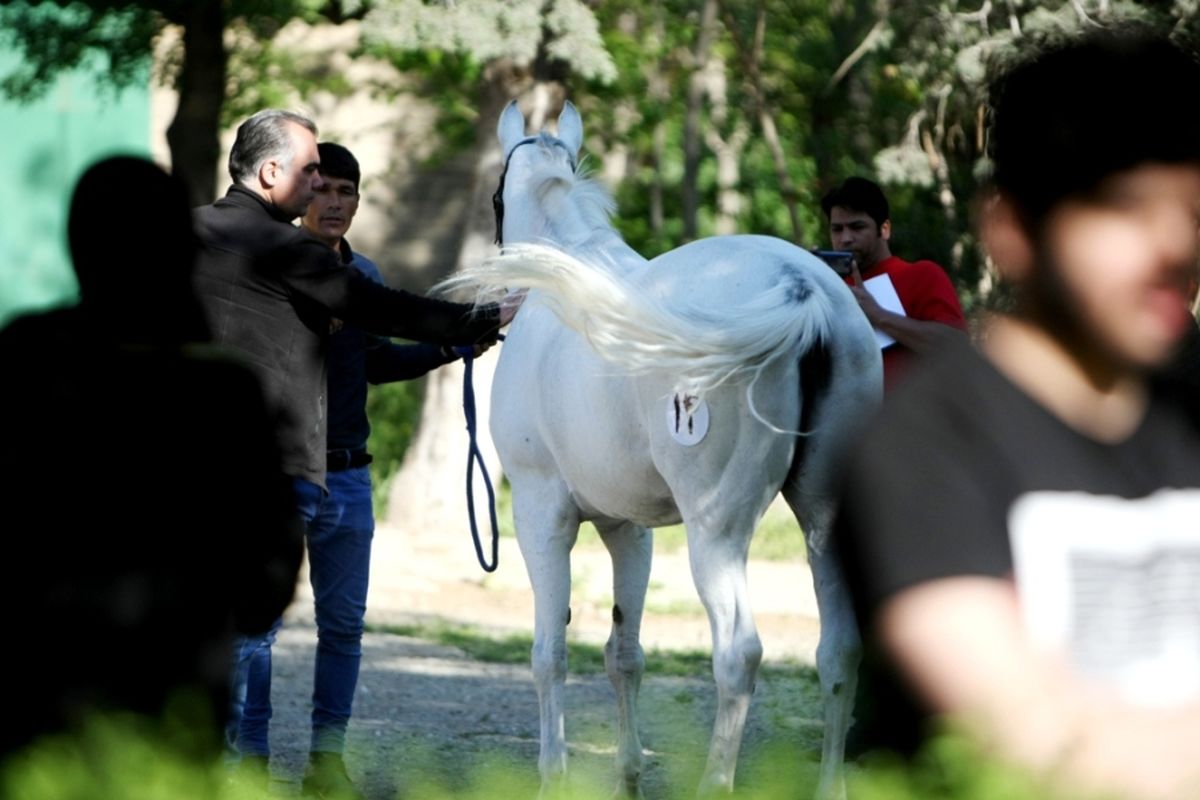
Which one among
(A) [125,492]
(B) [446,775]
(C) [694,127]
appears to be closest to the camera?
(B) [446,775]

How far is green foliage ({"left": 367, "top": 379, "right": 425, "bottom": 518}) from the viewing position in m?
17.6

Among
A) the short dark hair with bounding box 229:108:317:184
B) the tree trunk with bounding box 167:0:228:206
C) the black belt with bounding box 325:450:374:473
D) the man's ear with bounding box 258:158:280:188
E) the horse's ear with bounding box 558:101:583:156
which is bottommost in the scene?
the black belt with bounding box 325:450:374:473

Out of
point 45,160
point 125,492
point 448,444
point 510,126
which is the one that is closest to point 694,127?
point 448,444

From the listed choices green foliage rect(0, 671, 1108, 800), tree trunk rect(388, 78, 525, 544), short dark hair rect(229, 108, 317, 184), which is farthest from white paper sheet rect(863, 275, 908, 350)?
tree trunk rect(388, 78, 525, 544)

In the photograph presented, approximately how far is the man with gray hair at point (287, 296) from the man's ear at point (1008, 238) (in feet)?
12.4

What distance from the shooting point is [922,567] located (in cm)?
164

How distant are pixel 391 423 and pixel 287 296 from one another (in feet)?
41.6

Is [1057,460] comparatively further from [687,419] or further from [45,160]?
[45,160]

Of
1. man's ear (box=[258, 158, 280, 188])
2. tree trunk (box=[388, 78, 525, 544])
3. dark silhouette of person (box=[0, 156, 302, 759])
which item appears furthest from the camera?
tree trunk (box=[388, 78, 525, 544])

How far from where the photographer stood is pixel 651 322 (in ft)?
Result: 17.6

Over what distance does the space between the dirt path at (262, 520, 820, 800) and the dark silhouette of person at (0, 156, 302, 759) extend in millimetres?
2285

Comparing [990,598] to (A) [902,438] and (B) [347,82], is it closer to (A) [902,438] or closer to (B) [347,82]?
(A) [902,438]

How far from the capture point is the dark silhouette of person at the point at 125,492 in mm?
2508

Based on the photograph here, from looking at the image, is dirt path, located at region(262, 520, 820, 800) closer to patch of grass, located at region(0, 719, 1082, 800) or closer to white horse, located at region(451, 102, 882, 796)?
white horse, located at region(451, 102, 882, 796)
